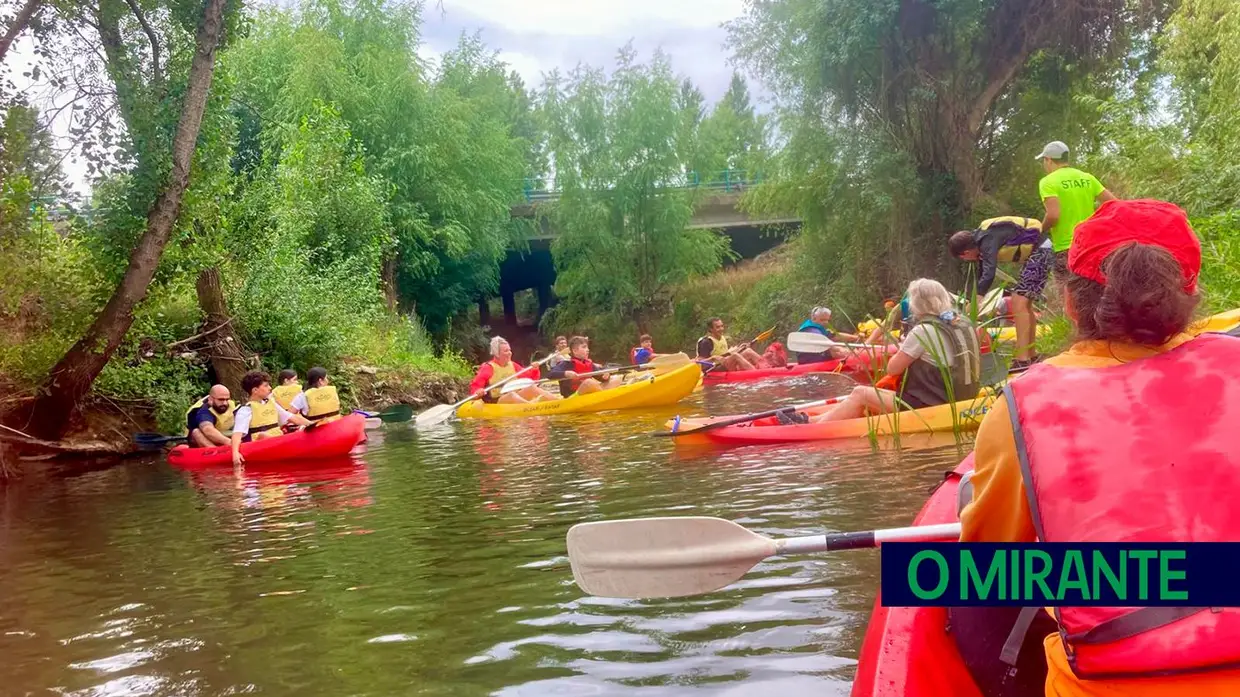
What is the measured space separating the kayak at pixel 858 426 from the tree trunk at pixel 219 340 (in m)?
8.08

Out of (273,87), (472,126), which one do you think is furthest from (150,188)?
(472,126)

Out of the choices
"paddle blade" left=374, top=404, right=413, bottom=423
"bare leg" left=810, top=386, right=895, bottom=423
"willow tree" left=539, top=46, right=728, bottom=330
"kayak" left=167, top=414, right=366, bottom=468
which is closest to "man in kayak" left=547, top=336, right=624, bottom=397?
"paddle blade" left=374, top=404, right=413, bottom=423

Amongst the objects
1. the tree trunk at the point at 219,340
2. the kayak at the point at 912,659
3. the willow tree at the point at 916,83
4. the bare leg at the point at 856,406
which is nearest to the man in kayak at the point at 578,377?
the tree trunk at the point at 219,340

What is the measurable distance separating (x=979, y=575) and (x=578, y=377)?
1106cm

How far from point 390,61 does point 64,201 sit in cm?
1395

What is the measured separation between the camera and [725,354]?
16.2 metres

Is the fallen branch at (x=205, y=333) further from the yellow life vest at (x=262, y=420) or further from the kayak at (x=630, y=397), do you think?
the kayak at (x=630, y=397)

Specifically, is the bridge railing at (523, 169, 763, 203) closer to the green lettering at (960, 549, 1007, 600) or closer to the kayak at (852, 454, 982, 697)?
the kayak at (852, 454, 982, 697)

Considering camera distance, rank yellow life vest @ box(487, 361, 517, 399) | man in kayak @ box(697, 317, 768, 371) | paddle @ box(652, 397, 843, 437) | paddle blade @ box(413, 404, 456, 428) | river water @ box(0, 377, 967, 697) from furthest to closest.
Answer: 1. man in kayak @ box(697, 317, 768, 371)
2. yellow life vest @ box(487, 361, 517, 399)
3. paddle blade @ box(413, 404, 456, 428)
4. paddle @ box(652, 397, 843, 437)
5. river water @ box(0, 377, 967, 697)

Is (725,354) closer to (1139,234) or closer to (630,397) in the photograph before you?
(630,397)

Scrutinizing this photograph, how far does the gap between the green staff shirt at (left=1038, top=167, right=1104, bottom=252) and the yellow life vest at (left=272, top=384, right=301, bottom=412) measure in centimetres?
734

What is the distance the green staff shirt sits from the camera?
665 cm

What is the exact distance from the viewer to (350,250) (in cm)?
1920

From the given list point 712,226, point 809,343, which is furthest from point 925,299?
point 712,226
